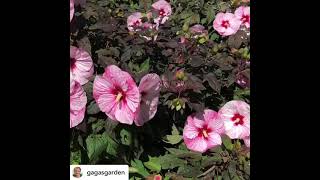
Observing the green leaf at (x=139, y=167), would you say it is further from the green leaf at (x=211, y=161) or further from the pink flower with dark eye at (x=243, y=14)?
the pink flower with dark eye at (x=243, y=14)

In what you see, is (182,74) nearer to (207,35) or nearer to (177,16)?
(207,35)

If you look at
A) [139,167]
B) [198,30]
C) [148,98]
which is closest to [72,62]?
[148,98]

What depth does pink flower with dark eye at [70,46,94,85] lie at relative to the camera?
58.4 inches

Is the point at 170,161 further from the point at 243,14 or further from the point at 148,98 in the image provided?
the point at 243,14

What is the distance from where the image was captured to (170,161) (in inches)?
60.5

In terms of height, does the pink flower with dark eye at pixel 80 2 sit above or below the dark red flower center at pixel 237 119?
above

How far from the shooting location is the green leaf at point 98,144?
1.46 metres

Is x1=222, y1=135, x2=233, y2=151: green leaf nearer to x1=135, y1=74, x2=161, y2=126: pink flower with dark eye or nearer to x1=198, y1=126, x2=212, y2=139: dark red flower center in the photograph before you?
x1=198, y1=126, x2=212, y2=139: dark red flower center

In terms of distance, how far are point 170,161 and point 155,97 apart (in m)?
0.22

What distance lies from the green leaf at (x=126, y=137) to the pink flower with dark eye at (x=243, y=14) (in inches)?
24.6

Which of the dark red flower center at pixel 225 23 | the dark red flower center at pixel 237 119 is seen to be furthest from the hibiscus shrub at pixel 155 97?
the dark red flower center at pixel 225 23

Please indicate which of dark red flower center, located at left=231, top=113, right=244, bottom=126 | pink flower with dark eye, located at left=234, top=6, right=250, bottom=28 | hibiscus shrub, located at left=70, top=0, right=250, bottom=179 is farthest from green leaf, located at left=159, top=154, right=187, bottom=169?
pink flower with dark eye, located at left=234, top=6, right=250, bottom=28

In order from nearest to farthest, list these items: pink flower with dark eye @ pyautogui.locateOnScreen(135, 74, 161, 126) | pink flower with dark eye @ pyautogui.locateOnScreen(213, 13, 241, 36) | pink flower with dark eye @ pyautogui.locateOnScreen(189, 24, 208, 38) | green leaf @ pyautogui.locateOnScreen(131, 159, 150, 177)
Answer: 1. pink flower with dark eye @ pyautogui.locateOnScreen(135, 74, 161, 126)
2. green leaf @ pyautogui.locateOnScreen(131, 159, 150, 177)
3. pink flower with dark eye @ pyautogui.locateOnScreen(189, 24, 208, 38)
4. pink flower with dark eye @ pyautogui.locateOnScreen(213, 13, 241, 36)

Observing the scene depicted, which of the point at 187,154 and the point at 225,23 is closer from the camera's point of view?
the point at 187,154
